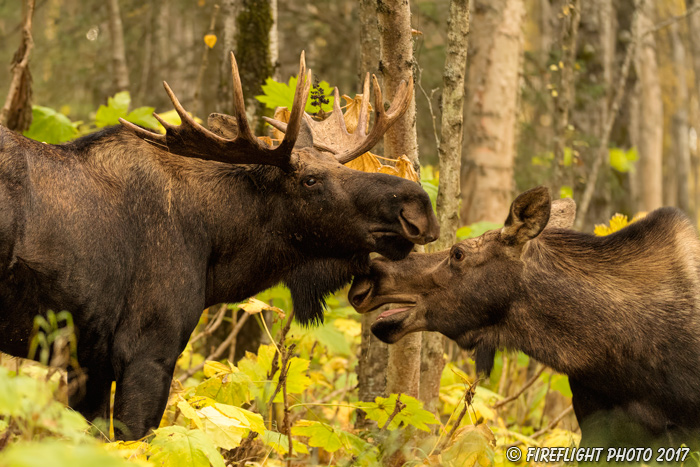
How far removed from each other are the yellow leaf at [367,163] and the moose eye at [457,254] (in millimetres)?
772

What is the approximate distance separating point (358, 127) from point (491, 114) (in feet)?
12.5

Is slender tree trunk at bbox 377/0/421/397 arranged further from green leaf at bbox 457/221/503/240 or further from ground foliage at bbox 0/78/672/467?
green leaf at bbox 457/221/503/240

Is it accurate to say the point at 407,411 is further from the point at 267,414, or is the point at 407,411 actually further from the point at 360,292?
the point at 267,414

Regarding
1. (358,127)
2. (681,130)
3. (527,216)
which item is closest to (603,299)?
(527,216)

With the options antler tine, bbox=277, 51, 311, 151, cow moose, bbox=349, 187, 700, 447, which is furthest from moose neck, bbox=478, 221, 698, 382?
antler tine, bbox=277, 51, 311, 151

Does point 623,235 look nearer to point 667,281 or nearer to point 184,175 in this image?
point 667,281

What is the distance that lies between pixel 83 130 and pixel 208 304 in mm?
3729

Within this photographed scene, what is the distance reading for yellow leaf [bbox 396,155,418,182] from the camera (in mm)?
4766

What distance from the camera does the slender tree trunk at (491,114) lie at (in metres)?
8.19

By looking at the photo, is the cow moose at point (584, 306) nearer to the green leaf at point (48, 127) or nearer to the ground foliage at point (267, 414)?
the ground foliage at point (267, 414)

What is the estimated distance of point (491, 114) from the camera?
823cm

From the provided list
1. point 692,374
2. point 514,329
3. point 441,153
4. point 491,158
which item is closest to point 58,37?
point 491,158

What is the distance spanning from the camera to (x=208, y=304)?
173 inches

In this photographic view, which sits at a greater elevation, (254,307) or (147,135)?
(147,135)
